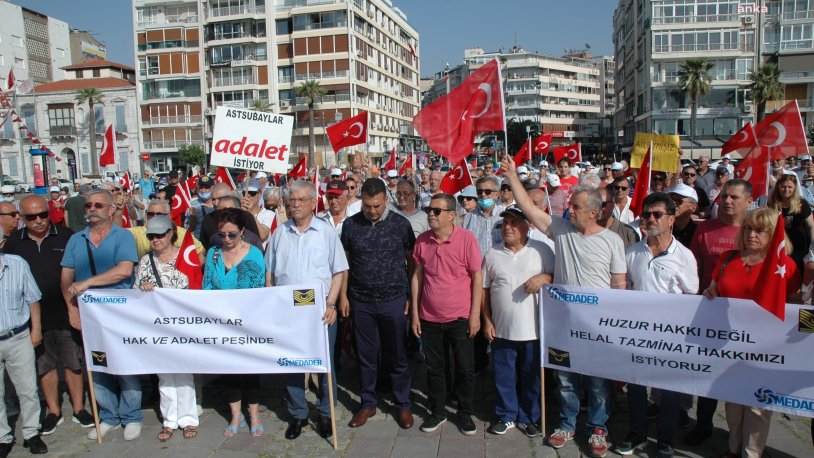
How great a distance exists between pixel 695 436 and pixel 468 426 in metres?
1.84

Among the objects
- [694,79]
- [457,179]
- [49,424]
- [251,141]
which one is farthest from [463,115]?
[694,79]

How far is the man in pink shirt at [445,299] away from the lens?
514 centimetres

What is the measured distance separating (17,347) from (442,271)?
146 inches

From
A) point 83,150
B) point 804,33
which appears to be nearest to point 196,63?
point 83,150

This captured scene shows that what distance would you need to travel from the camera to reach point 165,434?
5.31 meters

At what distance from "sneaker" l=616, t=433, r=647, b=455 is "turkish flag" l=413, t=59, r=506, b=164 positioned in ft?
11.2

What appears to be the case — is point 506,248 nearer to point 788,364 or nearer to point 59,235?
point 788,364

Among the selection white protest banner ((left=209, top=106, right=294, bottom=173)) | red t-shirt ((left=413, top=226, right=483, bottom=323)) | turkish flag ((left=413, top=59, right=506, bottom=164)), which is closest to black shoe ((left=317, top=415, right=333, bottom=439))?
red t-shirt ((left=413, top=226, right=483, bottom=323))

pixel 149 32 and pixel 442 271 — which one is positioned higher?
pixel 149 32

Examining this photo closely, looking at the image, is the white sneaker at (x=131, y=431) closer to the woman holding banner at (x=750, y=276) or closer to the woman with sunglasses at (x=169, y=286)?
the woman with sunglasses at (x=169, y=286)

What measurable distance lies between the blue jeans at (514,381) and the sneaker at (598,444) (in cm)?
54

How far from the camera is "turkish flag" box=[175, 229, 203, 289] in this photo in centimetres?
535

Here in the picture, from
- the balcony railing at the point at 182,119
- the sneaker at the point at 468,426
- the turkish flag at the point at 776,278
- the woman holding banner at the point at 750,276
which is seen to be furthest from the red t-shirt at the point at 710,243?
the balcony railing at the point at 182,119

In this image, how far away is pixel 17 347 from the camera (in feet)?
16.8
